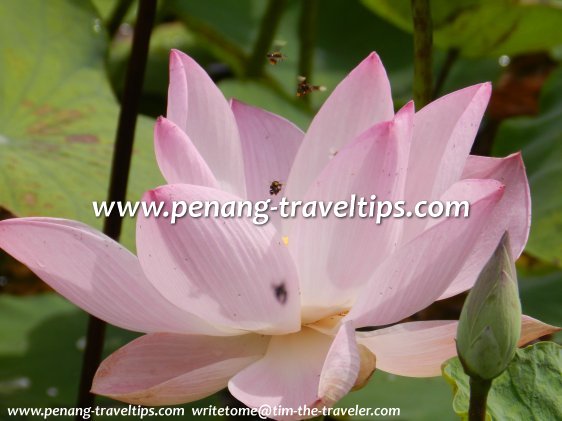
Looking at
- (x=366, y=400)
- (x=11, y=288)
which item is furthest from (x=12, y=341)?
(x=366, y=400)

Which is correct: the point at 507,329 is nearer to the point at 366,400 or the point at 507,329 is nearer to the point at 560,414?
the point at 560,414

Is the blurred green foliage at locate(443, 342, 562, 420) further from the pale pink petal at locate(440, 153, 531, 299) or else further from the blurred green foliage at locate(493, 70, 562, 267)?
the blurred green foliage at locate(493, 70, 562, 267)

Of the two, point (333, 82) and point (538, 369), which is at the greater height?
point (333, 82)

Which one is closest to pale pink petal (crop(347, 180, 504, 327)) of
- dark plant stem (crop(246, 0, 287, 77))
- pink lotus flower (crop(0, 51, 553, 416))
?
pink lotus flower (crop(0, 51, 553, 416))

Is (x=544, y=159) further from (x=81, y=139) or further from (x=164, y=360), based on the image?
(x=164, y=360)

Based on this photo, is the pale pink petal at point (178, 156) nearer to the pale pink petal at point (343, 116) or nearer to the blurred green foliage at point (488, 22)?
the pale pink petal at point (343, 116)

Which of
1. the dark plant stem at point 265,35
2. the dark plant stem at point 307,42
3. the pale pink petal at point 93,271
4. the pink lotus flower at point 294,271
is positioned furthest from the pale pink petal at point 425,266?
the dark plant stem at point 265,35
